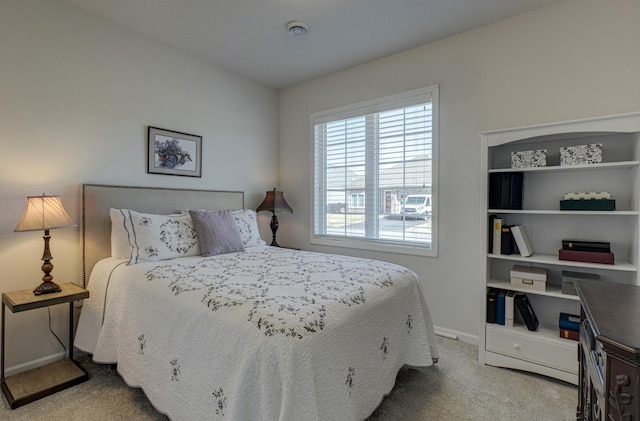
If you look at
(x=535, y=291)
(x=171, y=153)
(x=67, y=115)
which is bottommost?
(x=535, y=291)

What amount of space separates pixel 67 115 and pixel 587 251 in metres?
3.79

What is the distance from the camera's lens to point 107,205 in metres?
2.51

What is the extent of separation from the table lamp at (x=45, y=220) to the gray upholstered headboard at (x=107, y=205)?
301 millimetres

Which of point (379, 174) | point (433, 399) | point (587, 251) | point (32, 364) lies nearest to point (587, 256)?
point (587, 251)

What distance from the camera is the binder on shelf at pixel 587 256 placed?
1964 mm

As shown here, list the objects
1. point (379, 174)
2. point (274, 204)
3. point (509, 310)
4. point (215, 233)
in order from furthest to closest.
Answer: point (274, 204) → point (379, 174) → point (215, 233) → point (509, 310)

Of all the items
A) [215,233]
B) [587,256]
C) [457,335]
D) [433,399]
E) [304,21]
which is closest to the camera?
[433,399]

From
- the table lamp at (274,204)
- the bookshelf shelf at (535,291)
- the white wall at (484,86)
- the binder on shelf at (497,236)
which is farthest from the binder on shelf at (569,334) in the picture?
the table lamp at (274,204)

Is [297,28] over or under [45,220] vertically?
over

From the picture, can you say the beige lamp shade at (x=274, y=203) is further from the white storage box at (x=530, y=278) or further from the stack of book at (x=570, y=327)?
the stack of book at (x=570, y=327)

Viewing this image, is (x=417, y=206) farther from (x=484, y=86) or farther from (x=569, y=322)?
(x=569, y=322)

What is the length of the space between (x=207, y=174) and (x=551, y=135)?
3.05m

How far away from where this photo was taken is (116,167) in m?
2.65

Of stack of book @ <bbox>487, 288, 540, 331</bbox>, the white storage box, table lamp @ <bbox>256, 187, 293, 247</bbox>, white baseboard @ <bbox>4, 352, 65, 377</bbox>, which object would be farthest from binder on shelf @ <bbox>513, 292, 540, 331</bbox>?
white baseboard @ <bbox>4, 352, 65, 377</bbox>
